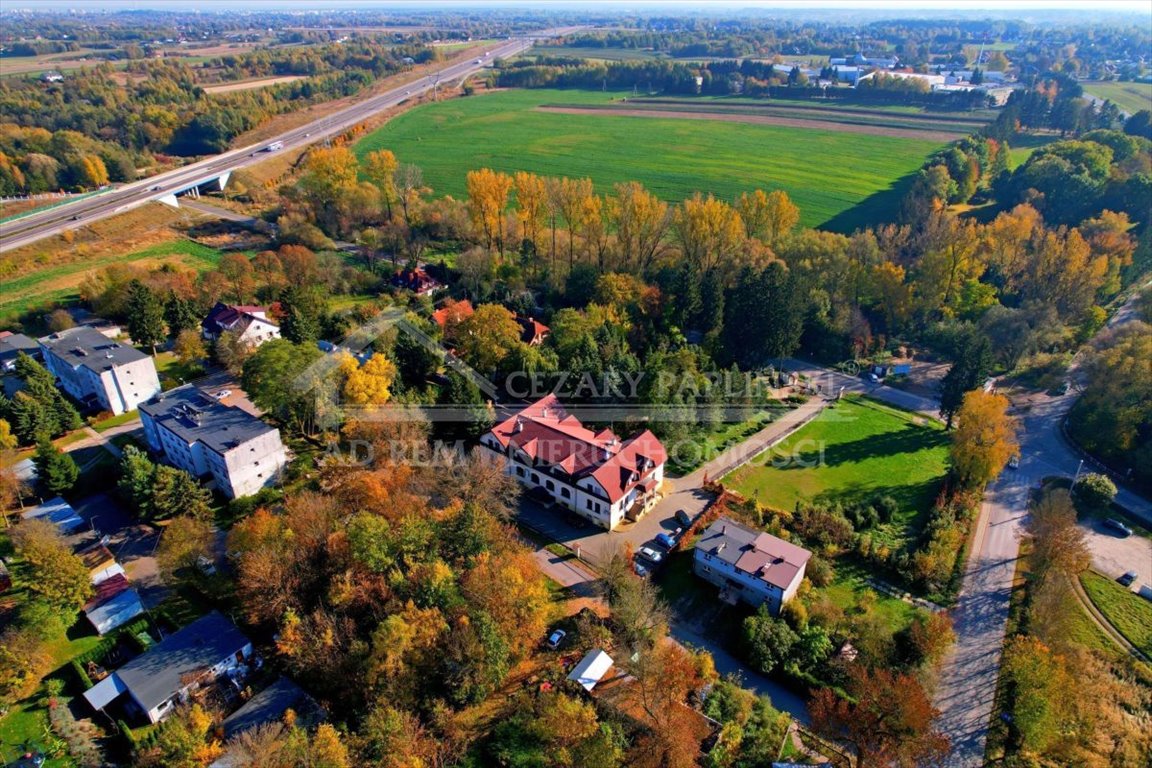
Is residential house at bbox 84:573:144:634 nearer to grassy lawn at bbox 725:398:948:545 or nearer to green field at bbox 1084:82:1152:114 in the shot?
grassy lawn at bbox 725:398:948:545

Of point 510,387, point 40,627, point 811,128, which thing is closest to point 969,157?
point 811,128

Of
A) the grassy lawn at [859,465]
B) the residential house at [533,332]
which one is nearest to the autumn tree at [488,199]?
the residential house at [533,332]

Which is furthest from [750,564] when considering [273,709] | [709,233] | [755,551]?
[709,233]

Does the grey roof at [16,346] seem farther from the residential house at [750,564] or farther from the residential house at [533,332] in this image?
the residential house at [750,564]

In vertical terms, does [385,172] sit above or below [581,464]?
above

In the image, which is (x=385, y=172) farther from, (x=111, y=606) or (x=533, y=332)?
(x=111, y=606)

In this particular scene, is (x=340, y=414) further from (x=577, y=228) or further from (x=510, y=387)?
(x=577, y=228)

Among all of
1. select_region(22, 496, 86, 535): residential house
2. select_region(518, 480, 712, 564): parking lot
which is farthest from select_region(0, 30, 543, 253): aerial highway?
select_region(518, 480, 712, 564): parking lot
